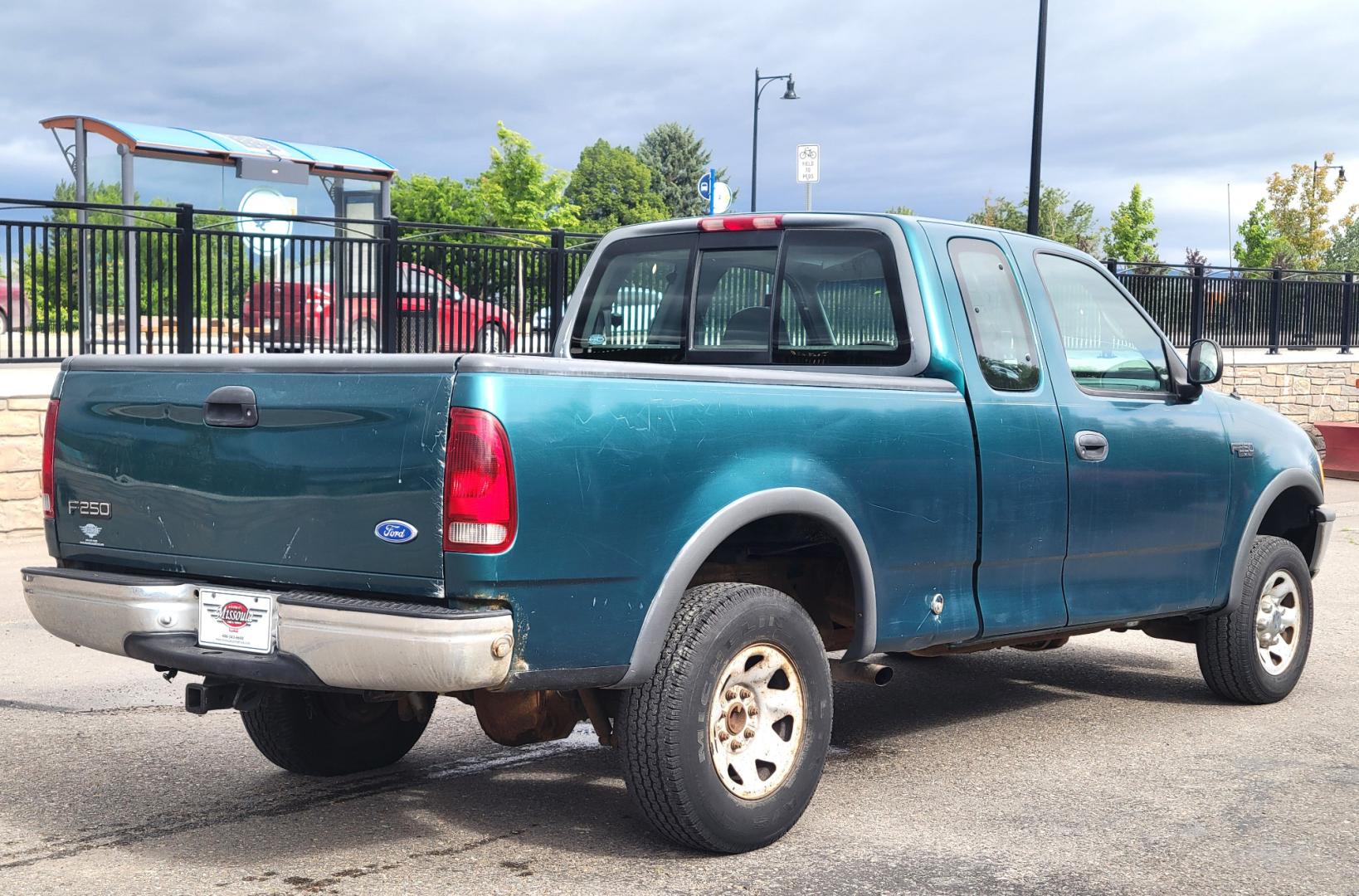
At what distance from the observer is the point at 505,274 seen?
15.9 meters

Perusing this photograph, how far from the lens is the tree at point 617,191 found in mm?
99062

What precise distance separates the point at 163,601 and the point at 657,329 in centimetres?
243

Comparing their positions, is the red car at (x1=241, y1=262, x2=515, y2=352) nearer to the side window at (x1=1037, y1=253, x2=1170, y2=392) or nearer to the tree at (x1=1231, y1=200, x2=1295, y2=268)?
the side window at (x1=1037, y1=253, x2=1170, y2=392)

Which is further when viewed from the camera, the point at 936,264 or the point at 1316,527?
the point at 1316,527

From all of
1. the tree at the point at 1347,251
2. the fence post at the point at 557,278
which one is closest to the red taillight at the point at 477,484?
the fence post at the point at 557,278

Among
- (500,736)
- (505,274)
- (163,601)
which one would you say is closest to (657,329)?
(500,736)

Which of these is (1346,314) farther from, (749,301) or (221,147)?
(749,301)

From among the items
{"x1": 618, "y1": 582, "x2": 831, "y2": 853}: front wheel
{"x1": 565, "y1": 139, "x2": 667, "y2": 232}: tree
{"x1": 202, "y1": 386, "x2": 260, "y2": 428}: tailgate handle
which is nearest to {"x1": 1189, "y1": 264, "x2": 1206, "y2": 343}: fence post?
{"x1": 618, "y1": 582, "x2": 831, "y2": 853}: front wheel

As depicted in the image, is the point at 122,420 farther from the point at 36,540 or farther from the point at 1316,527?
the point at 36,540

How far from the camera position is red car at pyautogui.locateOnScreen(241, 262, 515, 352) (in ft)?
45.8

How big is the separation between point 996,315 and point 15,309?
9.47m

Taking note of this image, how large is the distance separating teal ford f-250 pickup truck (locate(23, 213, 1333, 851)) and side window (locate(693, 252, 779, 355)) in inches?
0.5

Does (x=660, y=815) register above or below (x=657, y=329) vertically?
below

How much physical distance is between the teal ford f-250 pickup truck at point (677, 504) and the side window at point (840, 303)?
0.04ft
